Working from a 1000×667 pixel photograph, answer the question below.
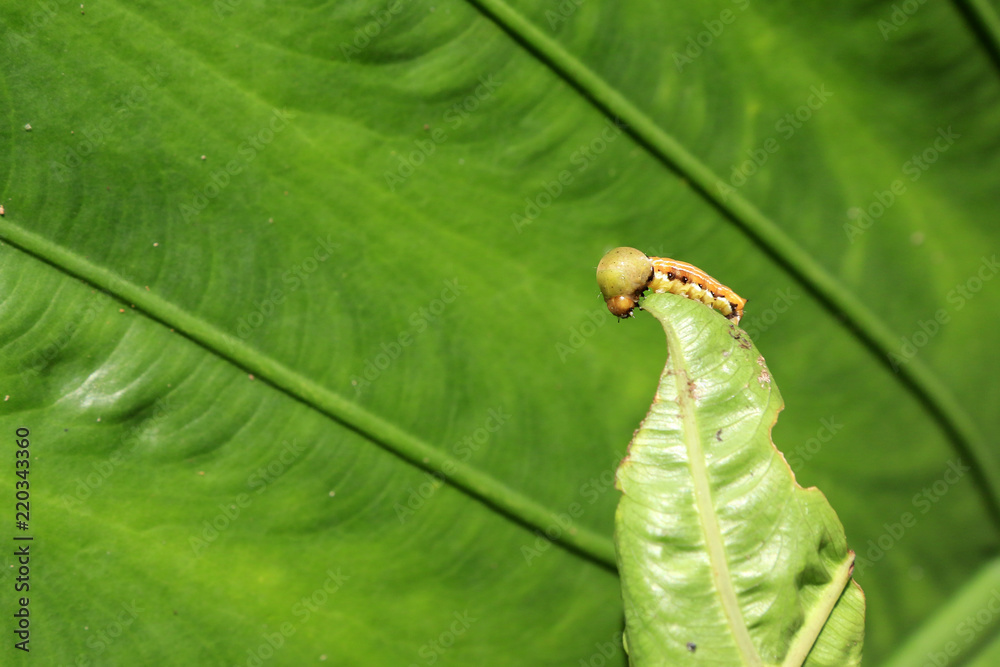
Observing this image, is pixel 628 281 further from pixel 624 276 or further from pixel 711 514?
pixel 711 514

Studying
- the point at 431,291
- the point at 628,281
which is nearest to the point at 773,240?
the point at 628,281

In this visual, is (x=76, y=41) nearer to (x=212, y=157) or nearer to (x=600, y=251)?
(x=212, y=157)

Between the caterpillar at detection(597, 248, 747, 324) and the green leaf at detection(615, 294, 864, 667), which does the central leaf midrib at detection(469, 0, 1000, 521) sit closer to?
the caterpillar at detection(597, 248, 747, 324)

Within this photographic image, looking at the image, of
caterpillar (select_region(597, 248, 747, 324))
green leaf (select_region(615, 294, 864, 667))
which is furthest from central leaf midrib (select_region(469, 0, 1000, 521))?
green leaf (select_region(615, 294, 864, 667))

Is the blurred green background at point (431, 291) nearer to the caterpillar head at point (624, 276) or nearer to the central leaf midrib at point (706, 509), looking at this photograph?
the caterpillar head at point (624, 276)

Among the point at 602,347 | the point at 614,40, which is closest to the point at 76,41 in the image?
the point at 614,40

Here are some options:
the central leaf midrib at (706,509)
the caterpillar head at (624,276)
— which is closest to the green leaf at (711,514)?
the central leaf midrib at (706,509)
